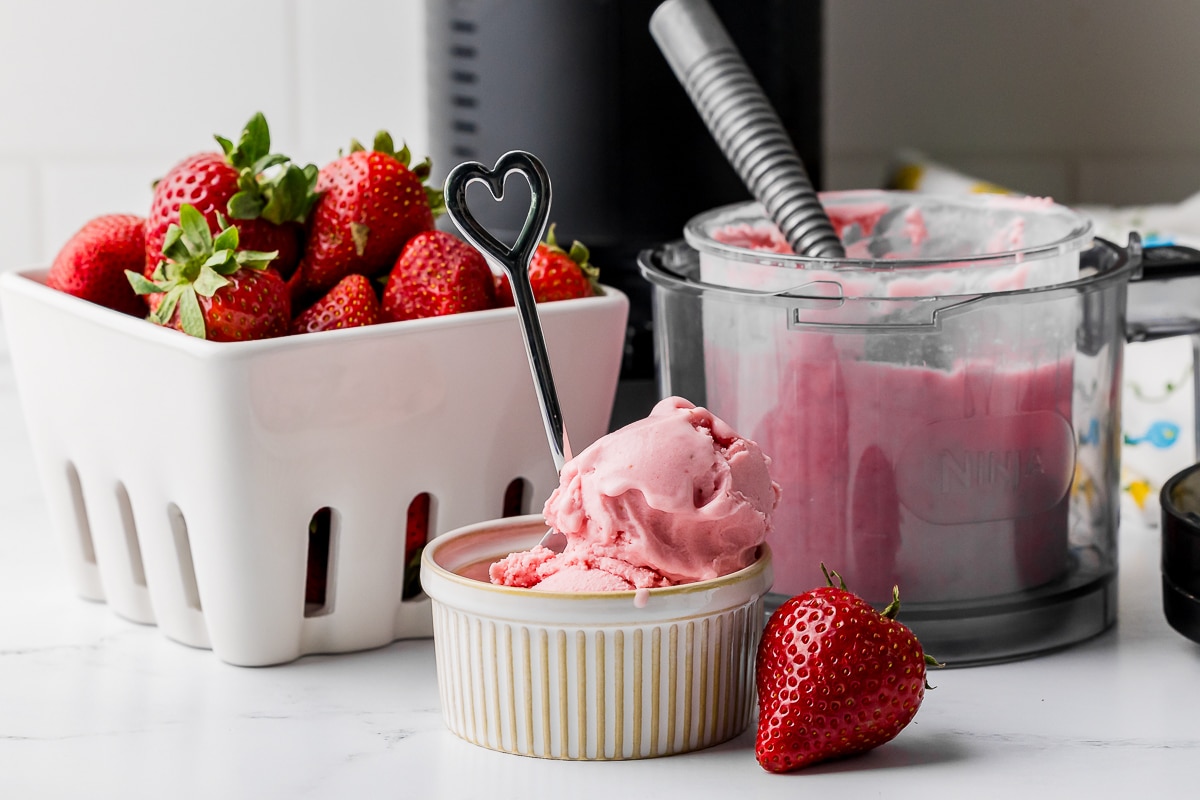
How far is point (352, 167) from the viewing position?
688mm

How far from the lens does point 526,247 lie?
2.02 ft

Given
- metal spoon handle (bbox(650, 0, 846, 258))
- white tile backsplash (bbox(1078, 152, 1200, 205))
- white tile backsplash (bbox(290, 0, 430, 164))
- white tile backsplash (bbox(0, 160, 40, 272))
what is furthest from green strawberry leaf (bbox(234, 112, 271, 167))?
white tile backsplash (bbox(1078, 152, 1200, 205))

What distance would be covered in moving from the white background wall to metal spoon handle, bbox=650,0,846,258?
543mm

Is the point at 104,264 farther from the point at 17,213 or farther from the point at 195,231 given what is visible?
the point at 17,213

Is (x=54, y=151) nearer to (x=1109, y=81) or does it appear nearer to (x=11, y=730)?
(x=11, y=730)

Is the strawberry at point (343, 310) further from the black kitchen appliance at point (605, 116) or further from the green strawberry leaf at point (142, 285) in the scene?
the black kitchen appliance at point (605, 116)

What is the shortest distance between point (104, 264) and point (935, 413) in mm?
393

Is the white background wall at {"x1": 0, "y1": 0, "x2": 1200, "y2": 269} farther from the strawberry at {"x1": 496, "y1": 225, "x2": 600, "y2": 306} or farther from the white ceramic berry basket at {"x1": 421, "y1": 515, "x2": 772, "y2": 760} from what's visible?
the white ceramic berry basket at {"x1": 421, "y1": 515, "x2": 772, "y2": 760}

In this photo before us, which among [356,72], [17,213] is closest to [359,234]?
[356,72]

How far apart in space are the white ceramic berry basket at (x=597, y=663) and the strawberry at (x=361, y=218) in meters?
0.17

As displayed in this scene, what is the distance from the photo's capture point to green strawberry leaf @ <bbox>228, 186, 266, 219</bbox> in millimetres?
661

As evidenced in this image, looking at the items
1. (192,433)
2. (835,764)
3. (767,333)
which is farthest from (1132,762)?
(192,433)

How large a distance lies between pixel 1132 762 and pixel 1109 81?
83 centimetres

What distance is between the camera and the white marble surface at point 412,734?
1.77ft
